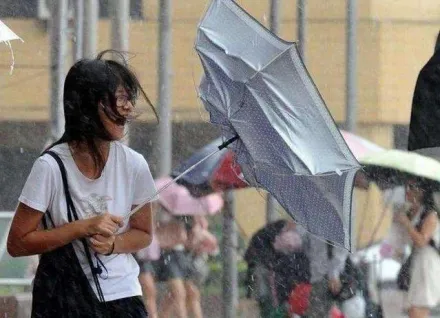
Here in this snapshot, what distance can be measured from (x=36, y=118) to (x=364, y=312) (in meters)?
2.43

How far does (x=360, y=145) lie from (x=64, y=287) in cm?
433

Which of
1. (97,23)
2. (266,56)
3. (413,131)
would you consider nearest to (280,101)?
(266,56)

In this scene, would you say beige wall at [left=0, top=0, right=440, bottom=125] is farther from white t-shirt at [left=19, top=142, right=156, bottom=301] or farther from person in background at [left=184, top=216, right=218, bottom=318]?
white t-shirt at [left=19, top=142, right=156, bottom=301]

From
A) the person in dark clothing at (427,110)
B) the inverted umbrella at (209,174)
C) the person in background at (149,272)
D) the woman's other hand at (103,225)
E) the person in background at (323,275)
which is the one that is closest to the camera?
the woman's other hand at (103,225)

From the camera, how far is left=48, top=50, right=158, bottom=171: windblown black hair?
12.1 feet

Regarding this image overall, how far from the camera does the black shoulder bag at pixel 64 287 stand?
3.61 m

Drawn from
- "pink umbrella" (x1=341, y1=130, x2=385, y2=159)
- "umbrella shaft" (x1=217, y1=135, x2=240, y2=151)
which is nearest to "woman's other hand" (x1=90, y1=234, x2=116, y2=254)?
"umbrella shaft" (x1=217, y1=135, x2=240, y2=151)

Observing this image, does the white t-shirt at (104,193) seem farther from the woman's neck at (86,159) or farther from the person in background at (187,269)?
the person in background at (187,269)

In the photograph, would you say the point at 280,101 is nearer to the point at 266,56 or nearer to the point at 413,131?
the point at 266,56

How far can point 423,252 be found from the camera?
285 inches

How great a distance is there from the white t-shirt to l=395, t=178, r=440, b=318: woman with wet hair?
368 cm

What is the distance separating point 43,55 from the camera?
8.02m

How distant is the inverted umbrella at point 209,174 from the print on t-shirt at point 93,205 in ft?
12.0

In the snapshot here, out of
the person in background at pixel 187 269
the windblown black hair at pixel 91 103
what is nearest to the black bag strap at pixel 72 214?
the windblown black hair at pixel 91 103
